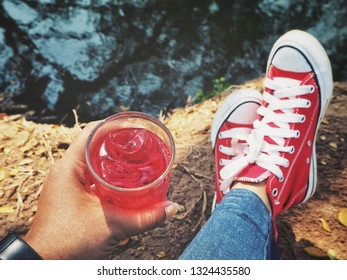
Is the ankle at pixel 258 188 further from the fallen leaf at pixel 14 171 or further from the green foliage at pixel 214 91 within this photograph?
the fallen leaf at pixel 14 171

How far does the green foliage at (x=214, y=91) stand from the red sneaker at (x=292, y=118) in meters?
0.67

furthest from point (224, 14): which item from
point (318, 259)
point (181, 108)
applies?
point (318, 259)

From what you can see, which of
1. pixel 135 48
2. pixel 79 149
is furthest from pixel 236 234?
pixel 135 48

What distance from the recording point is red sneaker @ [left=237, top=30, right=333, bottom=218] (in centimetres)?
202

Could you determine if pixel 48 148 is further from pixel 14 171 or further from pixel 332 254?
pixel 332 254

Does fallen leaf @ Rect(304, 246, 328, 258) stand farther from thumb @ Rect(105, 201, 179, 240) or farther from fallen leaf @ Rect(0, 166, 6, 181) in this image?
fallen leaf @ Rect(0, 166, 6, 181)

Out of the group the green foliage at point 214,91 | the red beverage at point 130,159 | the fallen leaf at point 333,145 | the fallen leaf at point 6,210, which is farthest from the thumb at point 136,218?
the green foliage at point 214,91

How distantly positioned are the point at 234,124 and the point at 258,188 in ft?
1.95

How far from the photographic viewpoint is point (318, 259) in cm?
182

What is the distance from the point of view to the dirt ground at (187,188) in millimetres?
1849

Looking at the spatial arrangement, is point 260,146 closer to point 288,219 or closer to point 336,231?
point 288,219

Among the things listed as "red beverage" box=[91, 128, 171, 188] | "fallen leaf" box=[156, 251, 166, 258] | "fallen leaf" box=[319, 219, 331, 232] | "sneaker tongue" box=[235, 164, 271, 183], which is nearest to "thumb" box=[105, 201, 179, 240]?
"red beverage" box=[91, 128, 171, 188]

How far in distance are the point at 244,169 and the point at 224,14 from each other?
6.70ft

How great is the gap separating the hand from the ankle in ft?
2.13
